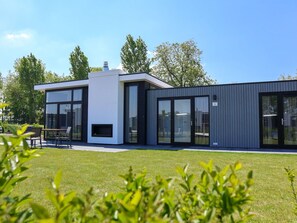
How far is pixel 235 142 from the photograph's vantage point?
34.6ft

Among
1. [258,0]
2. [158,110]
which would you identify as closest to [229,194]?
[158,110]

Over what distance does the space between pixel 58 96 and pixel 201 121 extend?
29.4 ft

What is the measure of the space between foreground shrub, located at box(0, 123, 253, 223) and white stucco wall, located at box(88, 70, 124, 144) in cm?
1136

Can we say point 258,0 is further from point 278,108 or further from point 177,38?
point 177,38

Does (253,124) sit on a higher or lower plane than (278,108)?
lower

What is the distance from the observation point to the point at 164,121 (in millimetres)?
11945

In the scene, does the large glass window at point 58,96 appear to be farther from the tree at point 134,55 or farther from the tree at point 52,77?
the tree at point 52,77

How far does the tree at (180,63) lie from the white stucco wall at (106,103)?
63.7 ft

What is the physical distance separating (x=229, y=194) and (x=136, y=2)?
9819 millimetres

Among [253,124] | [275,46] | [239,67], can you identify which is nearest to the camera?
[253,124]

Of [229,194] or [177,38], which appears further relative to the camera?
[177,38]

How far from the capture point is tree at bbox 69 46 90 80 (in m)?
32.5

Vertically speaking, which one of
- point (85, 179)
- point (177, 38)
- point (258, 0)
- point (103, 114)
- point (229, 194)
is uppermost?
point (177, 38)

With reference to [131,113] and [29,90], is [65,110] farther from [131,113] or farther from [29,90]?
[29,90]
